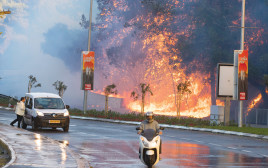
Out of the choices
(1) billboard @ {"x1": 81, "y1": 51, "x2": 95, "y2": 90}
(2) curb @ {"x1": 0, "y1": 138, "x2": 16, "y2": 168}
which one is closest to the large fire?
(1) billboard @ {"x1": 81, "y1": 51, "x2": 95, "y2": 90}

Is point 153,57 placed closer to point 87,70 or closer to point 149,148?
point 87,70

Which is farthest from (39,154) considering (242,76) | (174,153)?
(242,76)

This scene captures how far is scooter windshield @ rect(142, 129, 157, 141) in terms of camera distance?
15680 mm

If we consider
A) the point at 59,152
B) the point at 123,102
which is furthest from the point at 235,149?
the point at 123,102

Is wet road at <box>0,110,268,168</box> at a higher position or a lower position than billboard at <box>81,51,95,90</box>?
lower

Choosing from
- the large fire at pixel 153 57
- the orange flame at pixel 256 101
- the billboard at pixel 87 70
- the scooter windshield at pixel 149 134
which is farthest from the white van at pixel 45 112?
the orange flame at pixel 256 101

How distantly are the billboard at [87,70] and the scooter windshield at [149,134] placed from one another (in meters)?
35.1

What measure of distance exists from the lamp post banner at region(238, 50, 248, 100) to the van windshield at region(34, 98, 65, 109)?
11.6m

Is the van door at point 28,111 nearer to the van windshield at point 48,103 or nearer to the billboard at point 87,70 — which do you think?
the van windshield at point 48,103

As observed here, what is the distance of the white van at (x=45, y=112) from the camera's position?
→ 2952cm

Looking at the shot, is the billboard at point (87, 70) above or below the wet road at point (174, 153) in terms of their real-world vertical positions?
above

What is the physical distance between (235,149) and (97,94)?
207 ft

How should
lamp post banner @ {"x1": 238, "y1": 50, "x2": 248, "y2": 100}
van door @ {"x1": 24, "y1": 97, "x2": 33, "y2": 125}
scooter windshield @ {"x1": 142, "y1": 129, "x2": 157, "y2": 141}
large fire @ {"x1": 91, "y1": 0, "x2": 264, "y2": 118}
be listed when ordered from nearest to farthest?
scooter windshield @ {"x1": 142, "y1": 129, "x2": 157, "y2": 141} < van door @ {"x1": 24, "y1": 97, "x2": 33, "y2": 125} < lamp post banner @ {"x1": 238, "y1": 50, "x2": 248, "y2": 100} < large fire @ {"x1": 91, "y1": 0, "x2": 264, "y2": 118}

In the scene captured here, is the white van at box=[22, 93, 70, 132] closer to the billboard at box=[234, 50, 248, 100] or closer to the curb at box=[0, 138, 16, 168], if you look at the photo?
the curb at box=[0, 138, 16, 168]
